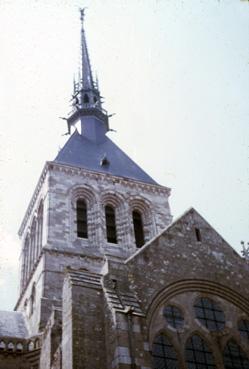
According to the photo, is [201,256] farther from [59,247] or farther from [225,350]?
[59,247]

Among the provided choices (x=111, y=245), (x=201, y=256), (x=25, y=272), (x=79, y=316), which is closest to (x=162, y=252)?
(x=201, y=256)

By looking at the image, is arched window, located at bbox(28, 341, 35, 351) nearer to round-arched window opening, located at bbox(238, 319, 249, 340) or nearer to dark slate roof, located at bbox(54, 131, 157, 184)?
round-arched window opening, located at bbox(238, 319, 249, 340)

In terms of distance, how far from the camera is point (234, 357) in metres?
11.5

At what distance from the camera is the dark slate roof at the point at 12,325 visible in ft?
58.5

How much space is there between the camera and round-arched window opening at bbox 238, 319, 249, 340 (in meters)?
12.0

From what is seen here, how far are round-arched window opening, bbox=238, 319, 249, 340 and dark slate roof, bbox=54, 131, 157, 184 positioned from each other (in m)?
13.1

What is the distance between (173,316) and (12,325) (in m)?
8.88

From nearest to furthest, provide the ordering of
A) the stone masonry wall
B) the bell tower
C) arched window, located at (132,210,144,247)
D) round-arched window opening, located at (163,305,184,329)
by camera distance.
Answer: round-arched window opening, located at (163,305,184,329), the bell tower, the stone masonry wall, arched window, located at (132,210,144,247)

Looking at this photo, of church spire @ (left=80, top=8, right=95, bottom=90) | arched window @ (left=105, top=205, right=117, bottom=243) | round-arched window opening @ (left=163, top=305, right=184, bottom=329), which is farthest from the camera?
church spire @ (left=80, top=8, right=95, bottom=90)

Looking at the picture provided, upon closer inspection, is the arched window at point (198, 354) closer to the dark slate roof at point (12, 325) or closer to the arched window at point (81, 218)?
the dark slate roof at point (12, 325)

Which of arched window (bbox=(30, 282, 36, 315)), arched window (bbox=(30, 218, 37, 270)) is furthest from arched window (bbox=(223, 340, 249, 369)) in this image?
arched window (bbox=(30, 218, 37, 270))

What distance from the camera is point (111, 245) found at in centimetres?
2173

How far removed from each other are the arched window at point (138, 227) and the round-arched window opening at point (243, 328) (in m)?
10.5

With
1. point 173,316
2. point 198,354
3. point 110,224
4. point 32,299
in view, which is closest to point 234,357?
point 198,354
